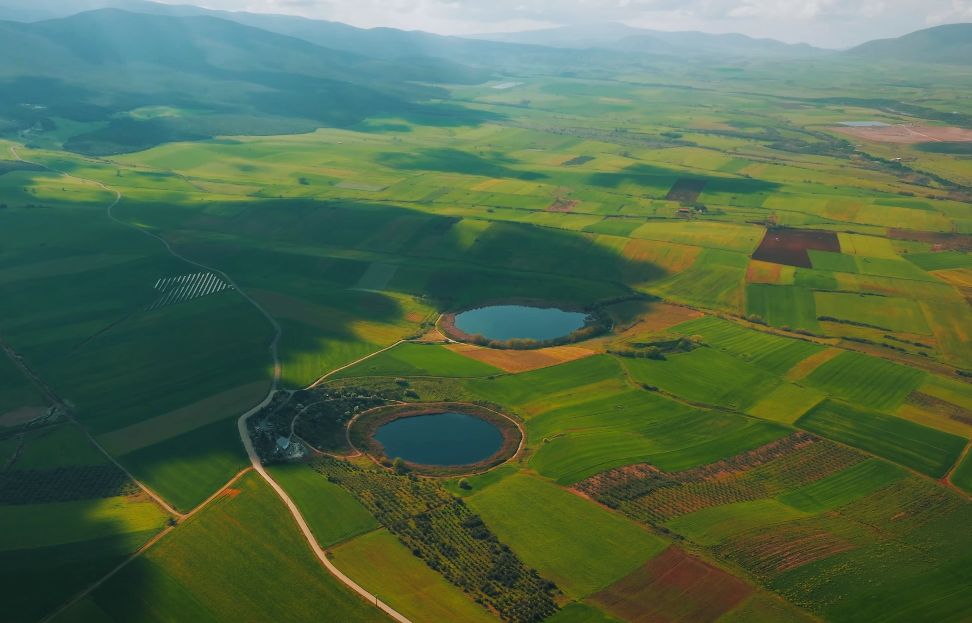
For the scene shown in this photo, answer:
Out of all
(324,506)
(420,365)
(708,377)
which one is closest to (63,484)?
(324,506)

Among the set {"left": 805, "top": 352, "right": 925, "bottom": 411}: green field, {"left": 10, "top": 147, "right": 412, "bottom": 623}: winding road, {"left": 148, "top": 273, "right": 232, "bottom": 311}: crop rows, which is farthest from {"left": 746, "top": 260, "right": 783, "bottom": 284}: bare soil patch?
{"left": 148, "top": 273, "right": 232, "bottom": 311}: crop rows

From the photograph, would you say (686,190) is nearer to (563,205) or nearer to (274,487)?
(563,205)

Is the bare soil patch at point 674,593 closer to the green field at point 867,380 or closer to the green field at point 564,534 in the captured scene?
the green field at point 564,534

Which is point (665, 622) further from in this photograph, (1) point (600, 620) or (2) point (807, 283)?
(2) point (807, 283)

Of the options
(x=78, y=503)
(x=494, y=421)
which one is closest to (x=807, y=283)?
(x=494, y=421)

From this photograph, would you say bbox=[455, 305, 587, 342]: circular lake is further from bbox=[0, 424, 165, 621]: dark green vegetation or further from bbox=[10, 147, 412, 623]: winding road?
bbox=[0, 424, 165, 621]: dark green vegetation
